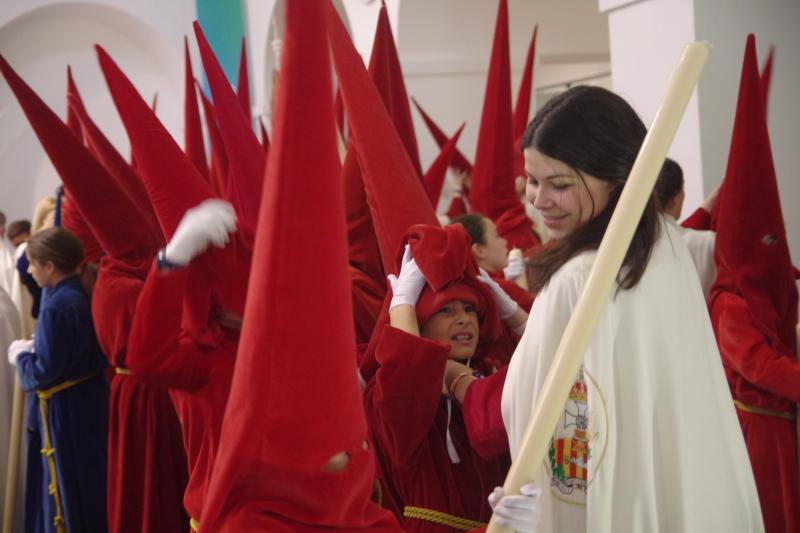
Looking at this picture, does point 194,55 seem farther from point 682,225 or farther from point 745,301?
point 745,301

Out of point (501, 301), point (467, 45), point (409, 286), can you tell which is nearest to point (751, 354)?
point (501, 301)

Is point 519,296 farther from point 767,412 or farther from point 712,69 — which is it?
point 712,69

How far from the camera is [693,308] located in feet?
5.15

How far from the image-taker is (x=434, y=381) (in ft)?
6.40

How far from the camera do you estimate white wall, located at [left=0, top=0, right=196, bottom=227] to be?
33.4 ft

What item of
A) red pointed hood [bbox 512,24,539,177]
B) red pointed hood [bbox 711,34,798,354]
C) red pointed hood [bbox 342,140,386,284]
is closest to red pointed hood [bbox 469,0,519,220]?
→ red pointed hood [bbox 512,24,539,177]

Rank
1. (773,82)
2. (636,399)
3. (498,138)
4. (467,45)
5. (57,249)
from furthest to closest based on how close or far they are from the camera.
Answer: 1. (467,45)
2. (498,138)
3. (773,82)
4. (57,249)
5. (636,399)

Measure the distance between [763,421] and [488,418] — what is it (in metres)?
1.34

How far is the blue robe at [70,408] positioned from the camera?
349 centimetres

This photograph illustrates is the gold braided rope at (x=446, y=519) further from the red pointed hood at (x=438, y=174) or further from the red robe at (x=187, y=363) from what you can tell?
the red pointed hood at (x=438, y=174)

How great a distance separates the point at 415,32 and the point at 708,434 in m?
5.15

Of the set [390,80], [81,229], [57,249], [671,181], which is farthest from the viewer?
A: [81,229]

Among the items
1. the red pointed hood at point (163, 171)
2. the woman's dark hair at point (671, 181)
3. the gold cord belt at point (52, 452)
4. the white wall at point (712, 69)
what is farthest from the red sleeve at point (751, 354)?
the gold cord belt at point (52, 452)

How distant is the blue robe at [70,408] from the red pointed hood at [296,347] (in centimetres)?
239
